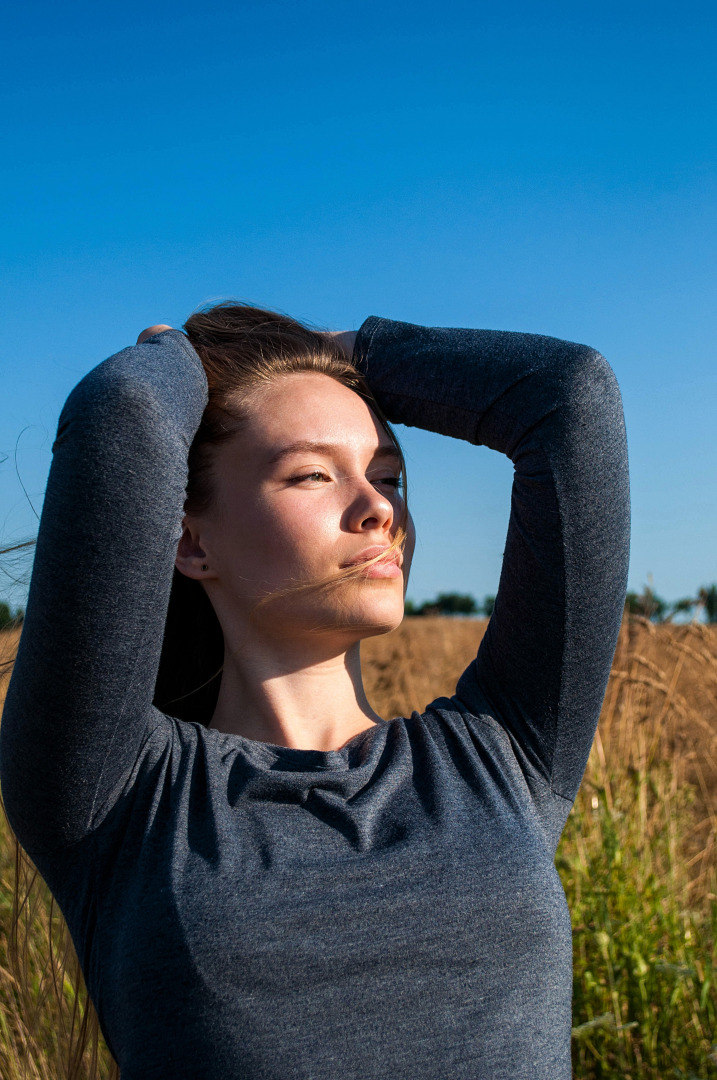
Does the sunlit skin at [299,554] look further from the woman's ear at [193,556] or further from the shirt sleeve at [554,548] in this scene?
the shirt sleeve at [554,548]

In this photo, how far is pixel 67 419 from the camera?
1.33 metres

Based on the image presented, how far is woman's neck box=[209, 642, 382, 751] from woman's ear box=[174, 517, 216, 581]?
0.18 m

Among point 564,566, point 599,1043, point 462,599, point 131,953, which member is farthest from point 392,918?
point 462,599

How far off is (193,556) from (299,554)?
317 millimetres

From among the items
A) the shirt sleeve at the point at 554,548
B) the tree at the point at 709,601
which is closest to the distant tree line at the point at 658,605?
the tree at the point at 709,601

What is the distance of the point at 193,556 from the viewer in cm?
178

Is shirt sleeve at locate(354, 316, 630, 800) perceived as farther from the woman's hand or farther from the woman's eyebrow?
the woman's hand

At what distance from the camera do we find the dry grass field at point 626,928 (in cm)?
222

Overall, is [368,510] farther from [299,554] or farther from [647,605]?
[647,605]

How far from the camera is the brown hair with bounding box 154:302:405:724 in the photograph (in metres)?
1.76

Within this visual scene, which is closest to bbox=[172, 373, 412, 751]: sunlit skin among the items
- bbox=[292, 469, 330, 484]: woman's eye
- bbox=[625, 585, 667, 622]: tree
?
bbox=[292, 469, 330, 484]: woman's eye

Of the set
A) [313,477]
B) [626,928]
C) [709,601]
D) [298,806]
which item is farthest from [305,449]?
[709,601]

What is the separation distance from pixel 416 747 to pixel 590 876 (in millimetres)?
1431

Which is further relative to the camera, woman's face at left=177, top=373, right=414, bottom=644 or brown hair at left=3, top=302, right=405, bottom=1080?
brown hair at left=3, top=302, right=405, bottom=1080
